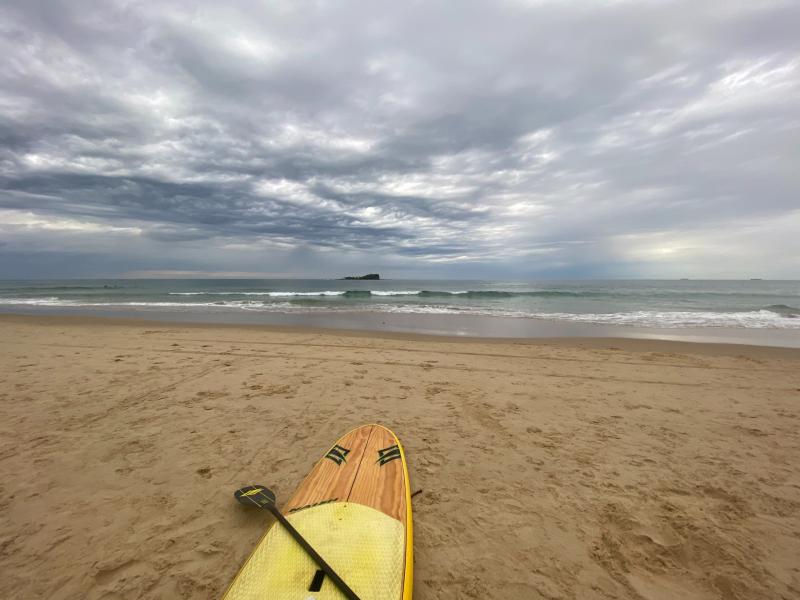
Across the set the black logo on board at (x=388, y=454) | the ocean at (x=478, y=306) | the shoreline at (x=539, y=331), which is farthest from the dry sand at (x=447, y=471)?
the ocean at (x=478, y=306)

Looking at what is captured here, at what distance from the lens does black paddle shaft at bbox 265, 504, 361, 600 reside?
1.91 m

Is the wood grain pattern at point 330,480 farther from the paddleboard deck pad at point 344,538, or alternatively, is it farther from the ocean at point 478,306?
the ocean at point 478,306

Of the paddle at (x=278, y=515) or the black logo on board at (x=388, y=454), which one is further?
the black logo on board at (x=388, y=454)

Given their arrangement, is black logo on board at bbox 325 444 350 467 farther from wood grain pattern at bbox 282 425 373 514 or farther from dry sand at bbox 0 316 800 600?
dry sand at bbox 0 316 800 600

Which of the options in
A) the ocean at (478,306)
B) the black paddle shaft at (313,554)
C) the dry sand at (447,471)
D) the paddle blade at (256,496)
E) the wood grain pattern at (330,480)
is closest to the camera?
the black paddle shaft at (313,554)

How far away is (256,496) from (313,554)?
2.60ft

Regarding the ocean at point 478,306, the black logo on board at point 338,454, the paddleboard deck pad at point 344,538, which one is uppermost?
the ocean at point 478,306

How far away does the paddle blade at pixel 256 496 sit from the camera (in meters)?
2.56

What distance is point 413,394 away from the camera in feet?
17.0

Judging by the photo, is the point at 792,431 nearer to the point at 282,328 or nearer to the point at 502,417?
the point at 502,417

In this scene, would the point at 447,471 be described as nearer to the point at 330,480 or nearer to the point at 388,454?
the point at 388,454

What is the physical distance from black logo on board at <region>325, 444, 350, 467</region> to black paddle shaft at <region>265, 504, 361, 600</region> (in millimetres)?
773

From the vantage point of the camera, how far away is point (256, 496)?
263cm

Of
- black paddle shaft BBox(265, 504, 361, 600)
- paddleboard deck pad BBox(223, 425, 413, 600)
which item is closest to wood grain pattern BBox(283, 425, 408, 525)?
paddleboard deck pad BBox(223, 425, 413, 600)
